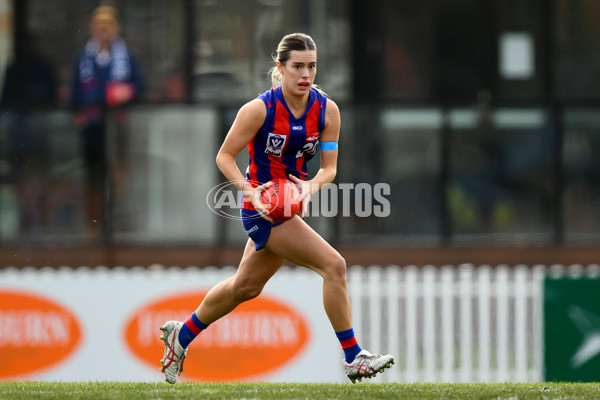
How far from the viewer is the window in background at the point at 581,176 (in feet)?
39.1

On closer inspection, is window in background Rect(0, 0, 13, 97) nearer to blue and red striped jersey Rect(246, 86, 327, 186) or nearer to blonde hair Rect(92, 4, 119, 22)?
blonde hair Rect(92, 4, 119, 22)

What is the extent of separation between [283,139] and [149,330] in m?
4.40

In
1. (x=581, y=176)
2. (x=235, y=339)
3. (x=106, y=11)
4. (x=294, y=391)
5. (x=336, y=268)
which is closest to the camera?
(x=336, y=268)

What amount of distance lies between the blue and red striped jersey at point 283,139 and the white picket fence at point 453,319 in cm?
431

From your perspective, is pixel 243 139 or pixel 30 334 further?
pixel 30 334

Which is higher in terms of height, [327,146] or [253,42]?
[253,42]

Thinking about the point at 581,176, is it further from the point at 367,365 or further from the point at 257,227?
the point at 257,227

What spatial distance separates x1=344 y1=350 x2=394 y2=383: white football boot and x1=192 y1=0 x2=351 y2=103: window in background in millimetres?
6025

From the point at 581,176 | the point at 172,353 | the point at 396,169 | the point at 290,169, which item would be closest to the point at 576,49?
the point at 581,176

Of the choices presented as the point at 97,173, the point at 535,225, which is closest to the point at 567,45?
the point at 535,225

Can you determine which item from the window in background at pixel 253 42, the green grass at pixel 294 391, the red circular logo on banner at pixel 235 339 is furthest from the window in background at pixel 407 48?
the green grass at pixel 294 391

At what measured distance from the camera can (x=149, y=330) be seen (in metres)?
10.7

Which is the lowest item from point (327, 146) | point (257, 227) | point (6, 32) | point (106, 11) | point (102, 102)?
point (257, 227)

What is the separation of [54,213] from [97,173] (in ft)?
1.99
